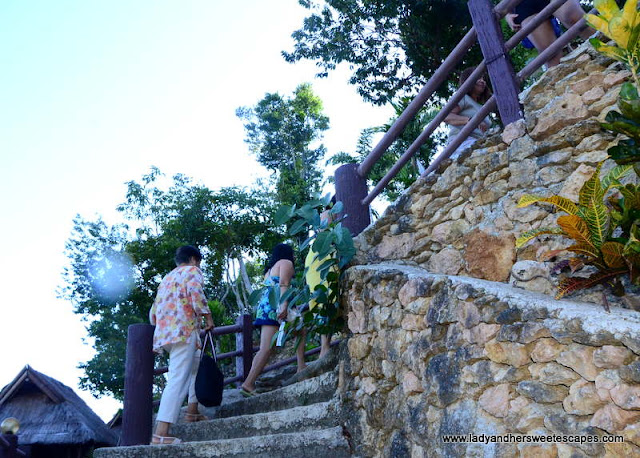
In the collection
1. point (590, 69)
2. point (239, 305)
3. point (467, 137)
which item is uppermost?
point (239, 305)

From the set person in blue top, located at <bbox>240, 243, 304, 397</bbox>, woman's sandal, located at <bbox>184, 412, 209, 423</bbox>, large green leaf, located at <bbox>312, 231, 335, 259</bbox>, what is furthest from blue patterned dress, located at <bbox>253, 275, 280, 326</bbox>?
large green leaf, located at <bbox>312, 231, 335, 259</bbox>

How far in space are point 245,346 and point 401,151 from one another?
7.20 meters

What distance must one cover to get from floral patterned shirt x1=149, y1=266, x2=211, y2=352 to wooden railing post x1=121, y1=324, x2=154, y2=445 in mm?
87

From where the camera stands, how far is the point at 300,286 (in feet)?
13.3

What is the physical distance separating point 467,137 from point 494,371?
227 centimetres

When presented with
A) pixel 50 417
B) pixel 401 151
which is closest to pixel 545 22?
pixel 401 151

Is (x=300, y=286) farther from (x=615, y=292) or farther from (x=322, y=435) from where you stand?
(x=615, y=292)

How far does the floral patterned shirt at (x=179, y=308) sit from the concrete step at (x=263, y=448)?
785 millimetres

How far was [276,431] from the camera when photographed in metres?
3.59

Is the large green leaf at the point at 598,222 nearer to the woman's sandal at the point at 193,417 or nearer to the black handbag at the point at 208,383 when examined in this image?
the black handbag at the point at 208,383

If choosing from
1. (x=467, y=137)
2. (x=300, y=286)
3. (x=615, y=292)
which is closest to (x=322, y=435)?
(x=300, y=286)

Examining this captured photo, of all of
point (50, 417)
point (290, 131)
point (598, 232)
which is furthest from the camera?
point (290, 131)

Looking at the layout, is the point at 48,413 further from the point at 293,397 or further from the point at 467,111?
the point at 467,111

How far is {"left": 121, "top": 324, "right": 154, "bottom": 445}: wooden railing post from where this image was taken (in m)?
4.04
